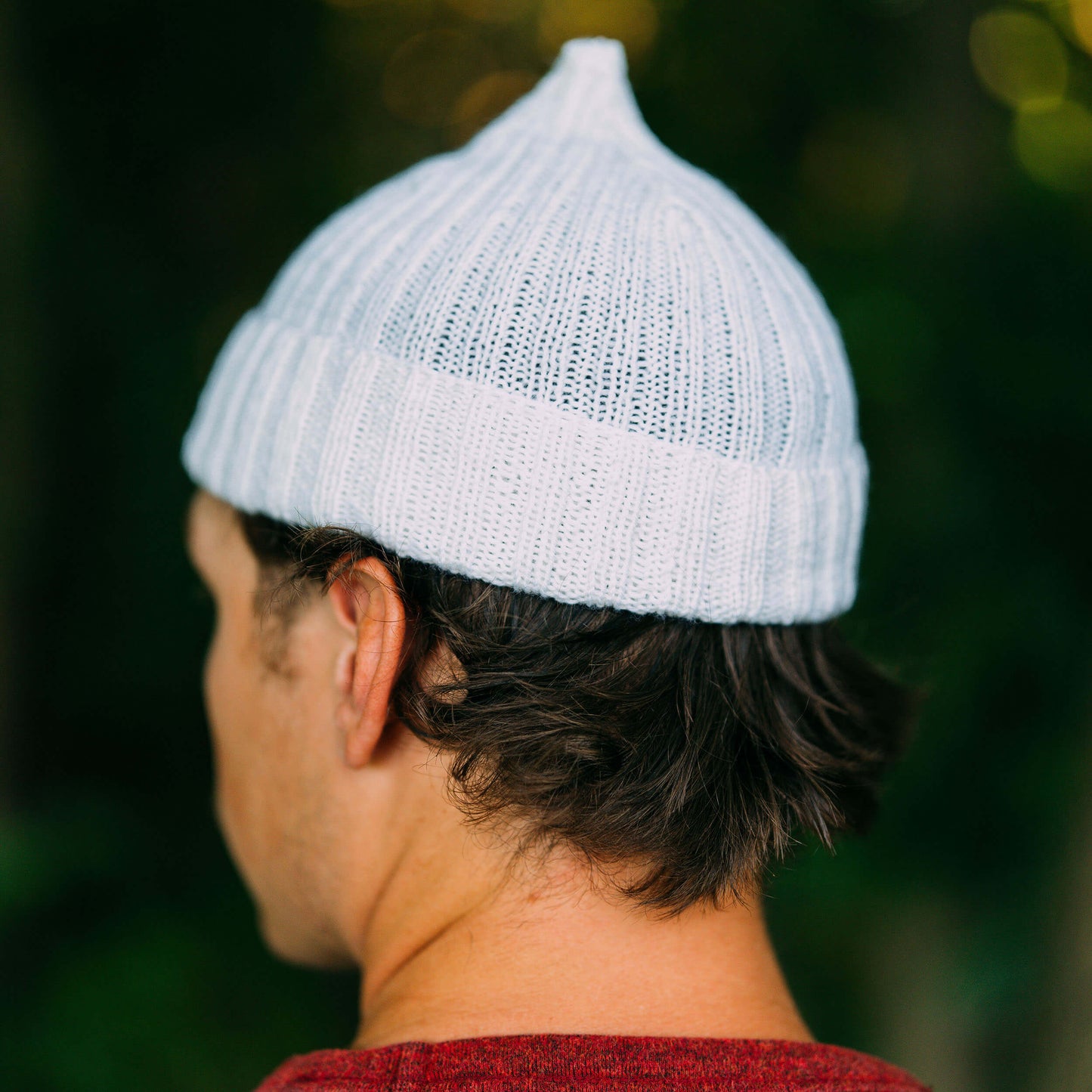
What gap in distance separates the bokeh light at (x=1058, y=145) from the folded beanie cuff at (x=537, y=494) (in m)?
1.38

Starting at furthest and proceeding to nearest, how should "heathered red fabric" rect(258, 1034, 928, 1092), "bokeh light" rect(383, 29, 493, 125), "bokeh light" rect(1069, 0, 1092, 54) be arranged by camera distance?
1. "bokeh light" rect(383, 29, 493, 125)
2. "bokeh light" rect(1069, 0, 1092, 54)
3. "heathered red fabric" rect(258, 1034, 928, 1092)

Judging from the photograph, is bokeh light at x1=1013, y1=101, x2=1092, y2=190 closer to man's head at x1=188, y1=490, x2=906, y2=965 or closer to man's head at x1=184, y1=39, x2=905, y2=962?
man's head at x1=184, y1=39, x2=905, y2=962

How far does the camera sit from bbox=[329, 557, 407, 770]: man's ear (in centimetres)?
121

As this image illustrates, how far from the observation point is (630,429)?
1161 millimetres

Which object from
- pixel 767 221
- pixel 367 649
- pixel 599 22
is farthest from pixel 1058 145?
pixel 367 649

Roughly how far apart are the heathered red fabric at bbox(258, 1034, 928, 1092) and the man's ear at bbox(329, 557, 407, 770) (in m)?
0.37

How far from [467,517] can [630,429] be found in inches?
8.8

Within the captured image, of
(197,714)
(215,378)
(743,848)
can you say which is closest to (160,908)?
(197,714)

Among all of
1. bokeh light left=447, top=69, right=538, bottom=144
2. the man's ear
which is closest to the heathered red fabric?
the man's ear

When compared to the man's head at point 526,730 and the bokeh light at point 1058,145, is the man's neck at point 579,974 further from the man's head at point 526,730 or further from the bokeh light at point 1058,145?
the bokeh light at point 1058,145

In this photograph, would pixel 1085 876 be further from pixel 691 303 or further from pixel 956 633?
pixel 691 303

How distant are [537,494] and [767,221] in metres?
1.72

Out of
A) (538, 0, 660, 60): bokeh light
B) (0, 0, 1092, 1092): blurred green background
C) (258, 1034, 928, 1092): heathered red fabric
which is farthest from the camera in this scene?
(538, 0, 660, 60): bokeh light

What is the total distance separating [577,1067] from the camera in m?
1.05
